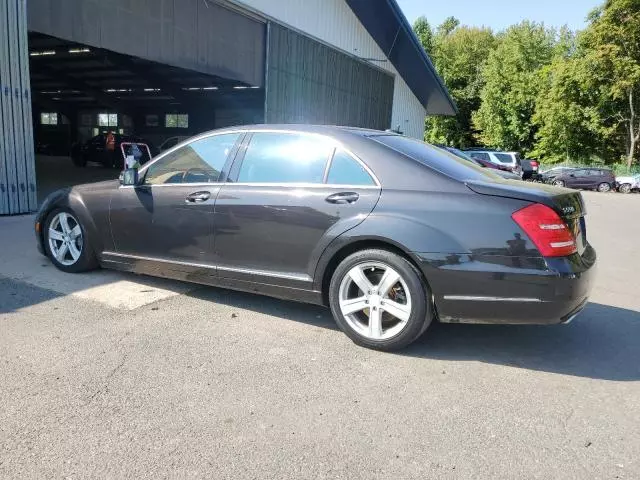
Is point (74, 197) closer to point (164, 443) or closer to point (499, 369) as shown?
point (164, 443)

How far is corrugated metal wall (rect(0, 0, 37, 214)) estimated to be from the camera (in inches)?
348

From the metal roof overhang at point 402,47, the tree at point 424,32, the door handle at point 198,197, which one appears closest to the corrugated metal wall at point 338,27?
the metal roof overhang at point 402,47

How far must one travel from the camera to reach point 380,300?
12.3ft

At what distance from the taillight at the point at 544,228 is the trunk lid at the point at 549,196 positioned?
0.06 metres

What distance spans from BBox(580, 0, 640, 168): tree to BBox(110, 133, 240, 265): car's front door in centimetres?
3789

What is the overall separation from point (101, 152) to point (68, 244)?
1974cm

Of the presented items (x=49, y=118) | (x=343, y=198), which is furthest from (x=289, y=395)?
(x=49, y=118)

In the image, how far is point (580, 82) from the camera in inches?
1513

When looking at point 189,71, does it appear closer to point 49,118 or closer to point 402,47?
point 402,47

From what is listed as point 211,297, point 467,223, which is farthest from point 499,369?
point 211,297

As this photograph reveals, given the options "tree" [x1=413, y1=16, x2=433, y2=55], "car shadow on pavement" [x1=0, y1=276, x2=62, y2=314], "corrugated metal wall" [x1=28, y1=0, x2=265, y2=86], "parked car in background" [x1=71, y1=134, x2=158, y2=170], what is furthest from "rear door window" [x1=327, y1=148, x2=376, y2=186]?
"tree" [x1=413, y1=16, x2=433, y2=55]

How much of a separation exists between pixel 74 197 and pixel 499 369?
4372 mm

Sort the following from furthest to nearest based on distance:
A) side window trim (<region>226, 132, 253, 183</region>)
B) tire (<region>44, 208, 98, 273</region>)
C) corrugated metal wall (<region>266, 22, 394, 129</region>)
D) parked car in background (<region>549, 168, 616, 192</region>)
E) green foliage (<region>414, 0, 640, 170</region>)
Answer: green foliage (<region>414, 0, 640, 170</region>) < parked car in background (<region>549, 168, 616, 192</region>) < corrugated metal wall (<region>266, 22, 394, 129</region>) < tire (<region>44, 208, 98, 273</region>) < side window trim (<region>226, 132, 253, 183</region>)

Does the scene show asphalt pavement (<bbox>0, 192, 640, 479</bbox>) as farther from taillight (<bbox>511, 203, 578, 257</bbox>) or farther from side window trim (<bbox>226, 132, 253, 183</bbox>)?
side window trim (<bbox>226, 132, 253, 183</bbox>)
